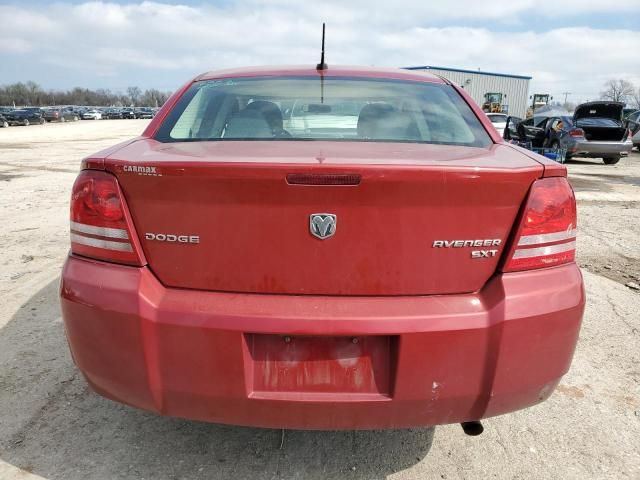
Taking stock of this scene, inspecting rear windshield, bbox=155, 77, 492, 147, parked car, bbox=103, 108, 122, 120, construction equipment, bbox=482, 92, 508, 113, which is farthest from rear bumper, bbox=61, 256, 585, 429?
parked car, bbox=103, 108, 122, 120

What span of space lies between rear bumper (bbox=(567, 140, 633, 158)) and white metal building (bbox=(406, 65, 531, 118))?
3353 cm

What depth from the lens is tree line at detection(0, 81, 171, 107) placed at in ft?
310

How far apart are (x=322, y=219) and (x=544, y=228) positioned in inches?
30.4

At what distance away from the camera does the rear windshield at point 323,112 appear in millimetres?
2205

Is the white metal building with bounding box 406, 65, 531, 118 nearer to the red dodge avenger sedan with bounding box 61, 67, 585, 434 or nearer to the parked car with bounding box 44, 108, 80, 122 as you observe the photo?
the parked car with bounding box 44, 108, 80, 122

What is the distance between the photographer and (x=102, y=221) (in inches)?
66.5

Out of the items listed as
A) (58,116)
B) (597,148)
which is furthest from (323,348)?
(58,116)

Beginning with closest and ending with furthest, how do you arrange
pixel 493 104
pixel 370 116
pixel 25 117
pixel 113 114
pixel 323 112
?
pixel 370 116 → pixel 323 112 → pixel 493 104 → pixel 25 117 → pixel 113 114

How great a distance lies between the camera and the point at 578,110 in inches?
599

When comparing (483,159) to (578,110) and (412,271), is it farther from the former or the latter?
(578,110)

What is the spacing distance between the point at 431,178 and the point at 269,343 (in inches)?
29.3

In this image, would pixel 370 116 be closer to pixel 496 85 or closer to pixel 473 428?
pixel 473 428

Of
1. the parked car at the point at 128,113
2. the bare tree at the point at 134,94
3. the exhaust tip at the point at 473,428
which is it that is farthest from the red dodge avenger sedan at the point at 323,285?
the bare tree at the point at 134,94

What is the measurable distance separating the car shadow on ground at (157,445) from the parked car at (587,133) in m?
13.4
